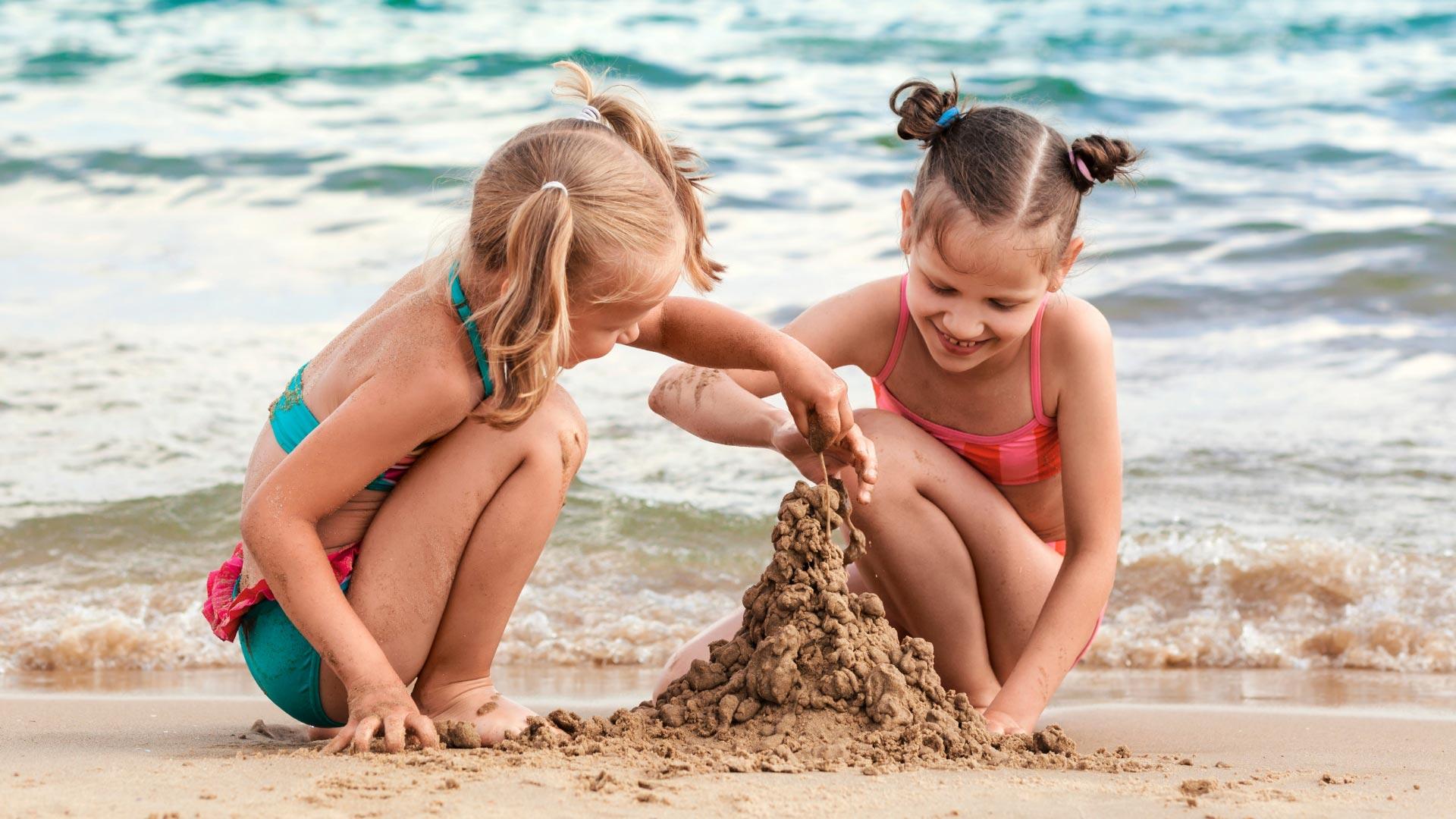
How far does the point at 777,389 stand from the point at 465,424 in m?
0.78

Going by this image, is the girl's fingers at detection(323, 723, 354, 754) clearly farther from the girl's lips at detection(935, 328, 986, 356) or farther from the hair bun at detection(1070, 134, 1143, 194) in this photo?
the hair bun at detection(1070, 134, 1143, 194)

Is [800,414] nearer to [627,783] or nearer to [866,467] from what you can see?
[866,467]

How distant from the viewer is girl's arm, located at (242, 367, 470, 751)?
226 cm

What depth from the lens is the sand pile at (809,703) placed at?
7.25 ft

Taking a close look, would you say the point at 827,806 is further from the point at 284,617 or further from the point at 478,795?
the point at 284,617

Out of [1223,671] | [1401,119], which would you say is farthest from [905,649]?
[1401,119]

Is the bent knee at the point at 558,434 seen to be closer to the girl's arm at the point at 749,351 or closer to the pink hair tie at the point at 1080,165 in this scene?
the girl's arm at the point at 749,351

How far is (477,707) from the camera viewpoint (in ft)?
8.28

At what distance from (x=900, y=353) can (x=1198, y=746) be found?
1022mm

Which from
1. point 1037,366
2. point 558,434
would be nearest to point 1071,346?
point 1037,366

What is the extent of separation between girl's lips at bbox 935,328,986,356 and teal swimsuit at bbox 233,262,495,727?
1.05 m

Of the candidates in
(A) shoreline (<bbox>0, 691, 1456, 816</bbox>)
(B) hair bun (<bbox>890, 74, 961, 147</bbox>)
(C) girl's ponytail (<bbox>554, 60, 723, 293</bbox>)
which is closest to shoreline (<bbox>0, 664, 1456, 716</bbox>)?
(A) shoreline (<bbox>0, 691, 1456, 816</bbox>)

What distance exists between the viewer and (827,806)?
6.22 ft

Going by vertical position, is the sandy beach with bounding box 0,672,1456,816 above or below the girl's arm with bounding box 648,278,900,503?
below
